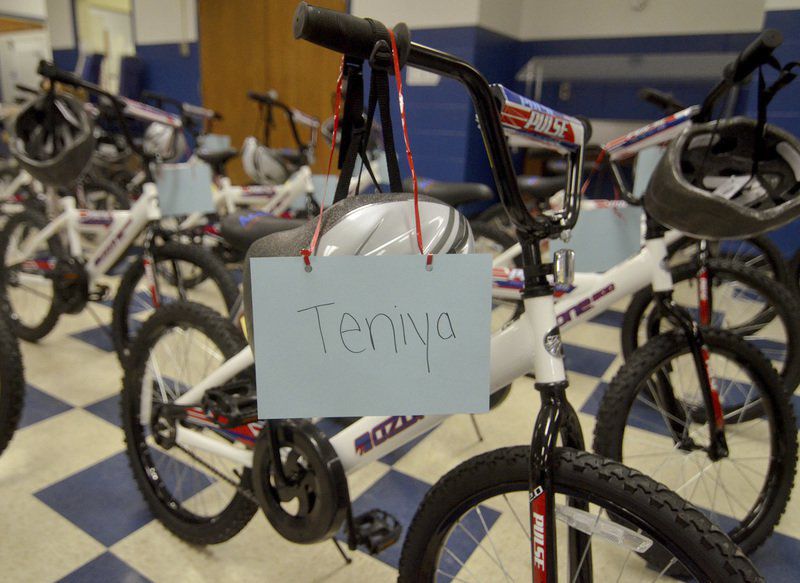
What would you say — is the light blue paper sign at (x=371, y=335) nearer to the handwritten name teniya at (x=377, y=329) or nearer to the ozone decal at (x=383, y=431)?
the handwritten name teniya at (x=377, y=329)

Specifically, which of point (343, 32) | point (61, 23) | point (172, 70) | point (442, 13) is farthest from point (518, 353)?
point (61, 23)

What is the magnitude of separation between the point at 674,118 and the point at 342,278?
0.97 metres

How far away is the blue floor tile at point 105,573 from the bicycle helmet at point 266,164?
7.51ft

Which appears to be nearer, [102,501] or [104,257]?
[102,501]

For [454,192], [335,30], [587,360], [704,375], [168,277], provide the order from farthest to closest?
1. [587,360]
2. [168,277]
3. [454,192]
4. [704,375]
5. [335,30]

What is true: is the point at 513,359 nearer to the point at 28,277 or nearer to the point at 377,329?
the point at 377,329

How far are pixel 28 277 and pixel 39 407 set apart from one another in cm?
53

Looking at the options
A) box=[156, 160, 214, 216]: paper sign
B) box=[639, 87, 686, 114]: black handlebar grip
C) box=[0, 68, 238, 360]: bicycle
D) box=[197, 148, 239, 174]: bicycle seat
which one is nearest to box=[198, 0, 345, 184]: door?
box=[197, 148, 239, 174]: bicycle seat

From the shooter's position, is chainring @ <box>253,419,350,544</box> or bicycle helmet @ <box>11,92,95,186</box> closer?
chainring @ <box>253,419,350,544</box>

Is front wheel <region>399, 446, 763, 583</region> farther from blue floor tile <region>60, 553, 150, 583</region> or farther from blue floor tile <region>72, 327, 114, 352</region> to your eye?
blue floor tile <region>72, 327, 114, 352</region>

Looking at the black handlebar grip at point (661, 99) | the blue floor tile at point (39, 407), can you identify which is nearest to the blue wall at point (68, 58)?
the blue floor tile at point (39, 407)

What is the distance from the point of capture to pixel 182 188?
1.62 metres

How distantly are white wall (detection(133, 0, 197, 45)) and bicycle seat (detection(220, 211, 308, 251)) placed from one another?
4124 mm

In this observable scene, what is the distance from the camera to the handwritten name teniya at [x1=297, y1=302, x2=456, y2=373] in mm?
473
